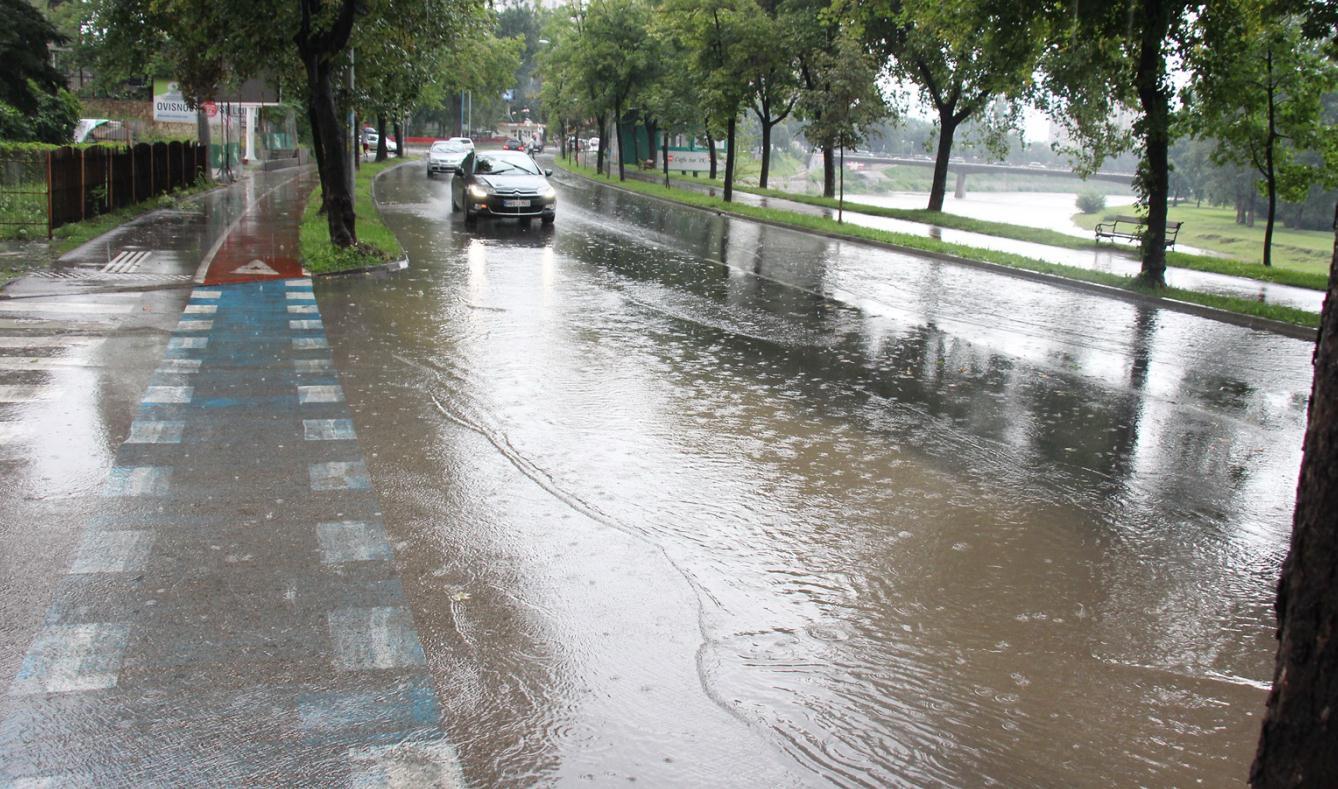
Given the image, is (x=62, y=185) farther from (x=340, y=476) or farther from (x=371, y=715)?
(x=371, y=715)

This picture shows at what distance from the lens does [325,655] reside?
446 centimetres

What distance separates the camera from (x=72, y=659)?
170 inches

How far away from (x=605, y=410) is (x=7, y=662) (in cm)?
490

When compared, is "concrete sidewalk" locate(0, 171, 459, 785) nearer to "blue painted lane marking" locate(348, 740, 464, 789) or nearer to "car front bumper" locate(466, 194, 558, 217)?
"blue painted lane marking" locate(348, 740, 464, 789)

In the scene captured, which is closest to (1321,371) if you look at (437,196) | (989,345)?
(989,345)

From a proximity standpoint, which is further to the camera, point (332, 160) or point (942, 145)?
point (942, 145)

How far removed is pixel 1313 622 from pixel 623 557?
3724 millimetres

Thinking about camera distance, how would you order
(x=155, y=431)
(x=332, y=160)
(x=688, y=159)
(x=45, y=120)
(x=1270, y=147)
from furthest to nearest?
1. (x=688, y=159)
2. (x=45, y=120)
3. (x=1270, y=147)
4. (x=332, y=160)
5. (x=155, y=431)

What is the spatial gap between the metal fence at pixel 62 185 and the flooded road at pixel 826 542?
9349mm

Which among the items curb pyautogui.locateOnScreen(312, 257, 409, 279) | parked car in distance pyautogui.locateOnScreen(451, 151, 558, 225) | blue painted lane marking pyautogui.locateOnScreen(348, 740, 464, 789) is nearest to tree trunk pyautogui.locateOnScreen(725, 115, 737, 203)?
parked car in distance pyautogui.locateOnScreen(451, 151, 558, 225)

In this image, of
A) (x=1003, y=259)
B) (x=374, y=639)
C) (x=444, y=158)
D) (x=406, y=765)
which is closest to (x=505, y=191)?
(x=1003, y=259)

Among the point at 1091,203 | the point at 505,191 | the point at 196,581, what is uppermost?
the point at 1091,203

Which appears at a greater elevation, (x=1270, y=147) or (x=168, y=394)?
(x=1270, y=147)

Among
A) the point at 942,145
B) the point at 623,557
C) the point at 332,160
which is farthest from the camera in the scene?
the point at 942,145
